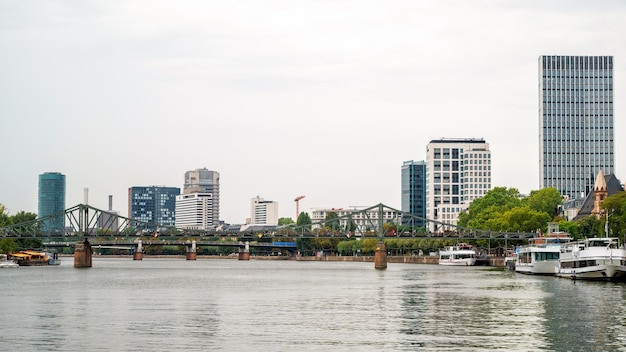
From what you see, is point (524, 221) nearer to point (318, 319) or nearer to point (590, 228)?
point (590, 228)

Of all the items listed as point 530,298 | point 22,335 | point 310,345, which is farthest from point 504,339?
point 530,298

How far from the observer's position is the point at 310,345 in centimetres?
4938

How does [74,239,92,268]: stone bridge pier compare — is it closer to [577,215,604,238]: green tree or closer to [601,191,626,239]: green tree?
[577,215,604,238]: green tree

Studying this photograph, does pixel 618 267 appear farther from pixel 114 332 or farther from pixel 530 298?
pixel 114 332

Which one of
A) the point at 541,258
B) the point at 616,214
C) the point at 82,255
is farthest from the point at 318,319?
the point at 82,255

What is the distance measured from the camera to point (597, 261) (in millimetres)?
103125

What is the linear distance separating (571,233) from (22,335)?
12813 centimetres

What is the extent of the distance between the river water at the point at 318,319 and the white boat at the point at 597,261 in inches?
190

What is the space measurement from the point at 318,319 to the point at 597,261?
48.7 m

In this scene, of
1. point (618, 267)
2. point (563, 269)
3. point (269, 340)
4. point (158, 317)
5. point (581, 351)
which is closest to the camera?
point (581, 351)

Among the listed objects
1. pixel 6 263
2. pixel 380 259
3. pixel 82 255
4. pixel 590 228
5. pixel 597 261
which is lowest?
pixel 6 263

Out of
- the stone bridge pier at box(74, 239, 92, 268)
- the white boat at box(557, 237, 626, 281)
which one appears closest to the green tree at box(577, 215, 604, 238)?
the white boat at box(557, 237, 626, 281)

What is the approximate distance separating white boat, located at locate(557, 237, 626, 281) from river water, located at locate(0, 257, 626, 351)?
4.82 meters

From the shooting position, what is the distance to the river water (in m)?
49.9
